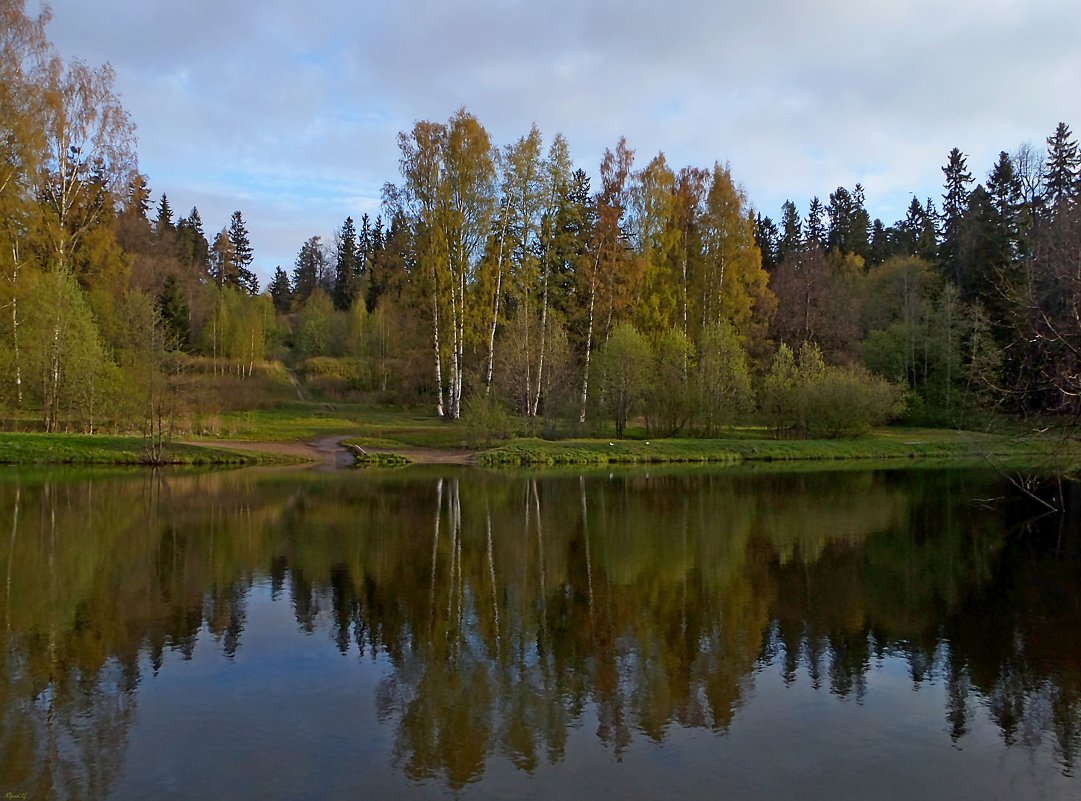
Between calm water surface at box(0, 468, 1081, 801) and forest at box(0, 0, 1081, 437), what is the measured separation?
844 centimetres

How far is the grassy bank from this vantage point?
34.5m

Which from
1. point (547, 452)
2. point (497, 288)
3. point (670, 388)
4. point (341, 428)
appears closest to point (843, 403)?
point (670, 388)

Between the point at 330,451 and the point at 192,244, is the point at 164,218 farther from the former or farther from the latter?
the point at 330,451

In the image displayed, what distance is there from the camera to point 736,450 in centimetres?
3816

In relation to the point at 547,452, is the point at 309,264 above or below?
above

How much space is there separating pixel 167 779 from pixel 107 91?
130ft

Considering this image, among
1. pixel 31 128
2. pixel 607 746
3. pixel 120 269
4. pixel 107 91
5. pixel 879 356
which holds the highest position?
pixel 107 91

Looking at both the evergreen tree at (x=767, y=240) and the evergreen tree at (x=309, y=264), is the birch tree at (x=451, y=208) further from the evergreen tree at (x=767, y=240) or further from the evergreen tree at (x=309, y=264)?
the evergreen tree at (x=309, y=264)

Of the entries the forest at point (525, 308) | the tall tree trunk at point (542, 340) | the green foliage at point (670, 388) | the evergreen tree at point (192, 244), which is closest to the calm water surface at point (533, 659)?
the forest at point (525, 308)

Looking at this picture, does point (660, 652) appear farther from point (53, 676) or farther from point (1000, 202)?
point (1000, 202)

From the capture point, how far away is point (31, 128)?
32.3m

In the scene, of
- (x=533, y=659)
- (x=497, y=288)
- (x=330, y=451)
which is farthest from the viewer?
(x=497, y=288)

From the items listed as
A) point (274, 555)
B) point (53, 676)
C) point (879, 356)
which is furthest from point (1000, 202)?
point (53, 676)

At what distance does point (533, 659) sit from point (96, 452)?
28026 mm
